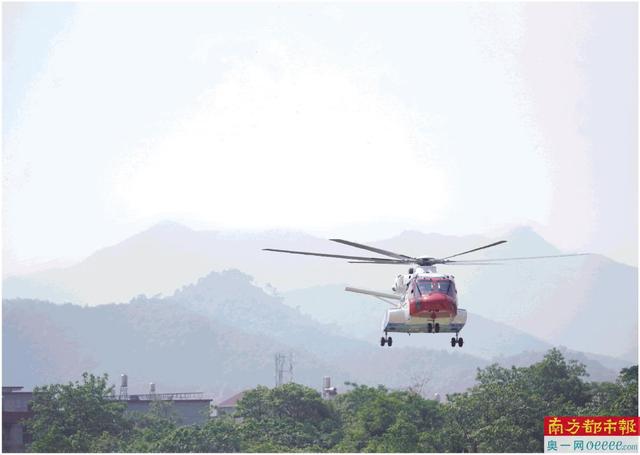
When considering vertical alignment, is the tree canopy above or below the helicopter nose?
below

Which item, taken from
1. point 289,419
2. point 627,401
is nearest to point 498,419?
point 627,401

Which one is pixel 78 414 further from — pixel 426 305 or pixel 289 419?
pixel 426 305

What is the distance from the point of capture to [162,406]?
132000 mm

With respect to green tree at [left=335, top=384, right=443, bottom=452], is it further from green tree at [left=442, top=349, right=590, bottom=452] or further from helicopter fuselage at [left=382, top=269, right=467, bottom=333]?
helicopter fuselage at [left=382, top=269, right=467, bottom=333]

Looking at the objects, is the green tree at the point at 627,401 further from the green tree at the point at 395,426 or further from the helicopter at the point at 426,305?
the helicopter at the point at 426,305

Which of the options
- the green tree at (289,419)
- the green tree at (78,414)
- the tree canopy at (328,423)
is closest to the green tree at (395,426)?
the tree canopy at (328,423)

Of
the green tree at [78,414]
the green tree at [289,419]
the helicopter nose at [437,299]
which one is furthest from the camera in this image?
the green tree at [78,414]

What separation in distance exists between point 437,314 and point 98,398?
7525cm

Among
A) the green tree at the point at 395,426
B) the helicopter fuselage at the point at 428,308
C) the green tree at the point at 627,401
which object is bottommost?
the green tree at the point at 395,426

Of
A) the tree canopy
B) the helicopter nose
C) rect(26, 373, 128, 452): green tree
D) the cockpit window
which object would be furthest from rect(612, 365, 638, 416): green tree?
the helicopter nose

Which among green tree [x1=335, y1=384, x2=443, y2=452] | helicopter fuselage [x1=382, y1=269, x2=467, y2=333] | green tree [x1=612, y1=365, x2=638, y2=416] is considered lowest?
green tree [x1=335, y1=384, x2=443, y2=452]

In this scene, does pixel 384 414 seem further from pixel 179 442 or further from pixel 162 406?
pixel 162 406

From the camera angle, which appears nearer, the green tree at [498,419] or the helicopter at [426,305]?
the helicopter at [426,305]

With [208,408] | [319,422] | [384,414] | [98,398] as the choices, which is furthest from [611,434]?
[208,408]
